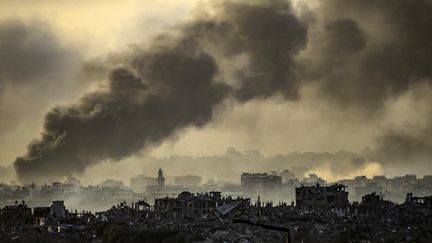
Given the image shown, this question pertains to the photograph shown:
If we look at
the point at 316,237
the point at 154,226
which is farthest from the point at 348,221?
the point at 154,226

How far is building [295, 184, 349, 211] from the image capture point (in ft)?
303

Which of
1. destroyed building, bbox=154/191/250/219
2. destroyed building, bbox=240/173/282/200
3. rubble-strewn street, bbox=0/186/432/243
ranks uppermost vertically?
destroyed building, bbox=240/173/282/200

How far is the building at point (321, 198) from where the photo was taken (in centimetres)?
9244

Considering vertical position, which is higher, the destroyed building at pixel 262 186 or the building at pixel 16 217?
the destroyed building at pixel 262 186

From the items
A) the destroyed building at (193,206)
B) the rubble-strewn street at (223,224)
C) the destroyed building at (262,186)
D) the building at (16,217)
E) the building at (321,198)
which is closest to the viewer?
the rubble-strewn street at (223,224)

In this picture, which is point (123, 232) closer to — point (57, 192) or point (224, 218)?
point (224, 218)

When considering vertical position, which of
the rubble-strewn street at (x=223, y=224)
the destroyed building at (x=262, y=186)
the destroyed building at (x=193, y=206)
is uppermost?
the destroyed building at (x=262, y=186)

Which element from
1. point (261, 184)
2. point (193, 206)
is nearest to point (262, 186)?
point (261, 184)

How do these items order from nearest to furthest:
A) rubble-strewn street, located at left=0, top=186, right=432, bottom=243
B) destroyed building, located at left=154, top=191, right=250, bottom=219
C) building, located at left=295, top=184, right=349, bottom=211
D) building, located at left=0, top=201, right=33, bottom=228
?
rubble-strewn street, located at left=0, top=186, right=432, bottom=243 → building, located at left=0, top=201, right=33, bottom=228 → destroyed building, located at left=154, top=191, right=250, bottom=219 → building, located at left=295, top=184, right=349, bottom=211

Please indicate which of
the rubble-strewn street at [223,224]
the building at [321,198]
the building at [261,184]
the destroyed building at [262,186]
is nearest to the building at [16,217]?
the rubble-strewn street at [223,224]

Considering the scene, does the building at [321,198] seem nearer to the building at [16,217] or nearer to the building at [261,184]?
the building at [16,217]

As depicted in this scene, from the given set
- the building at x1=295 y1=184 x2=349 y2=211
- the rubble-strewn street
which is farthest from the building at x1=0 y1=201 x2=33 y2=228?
the building at x1=295 y1=184 x2=349 y2=211

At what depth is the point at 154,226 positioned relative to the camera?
71.4m

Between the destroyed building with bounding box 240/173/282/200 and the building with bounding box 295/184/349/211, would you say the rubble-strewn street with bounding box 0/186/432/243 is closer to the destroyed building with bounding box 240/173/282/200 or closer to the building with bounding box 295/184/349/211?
the building with bounding box 295/184/349/211
